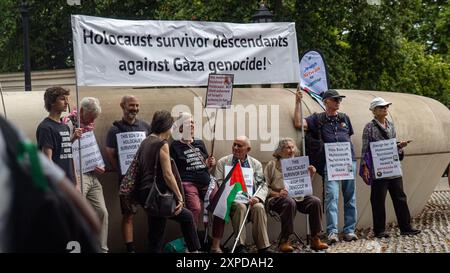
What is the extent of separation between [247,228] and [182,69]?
205 centimetres

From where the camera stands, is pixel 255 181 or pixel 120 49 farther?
pixel 255 181

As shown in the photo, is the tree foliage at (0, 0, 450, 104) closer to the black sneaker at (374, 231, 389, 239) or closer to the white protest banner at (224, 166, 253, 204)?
the black sneaker at (374, 231, 389, 239)

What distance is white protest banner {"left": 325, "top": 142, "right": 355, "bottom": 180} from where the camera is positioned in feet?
30.5

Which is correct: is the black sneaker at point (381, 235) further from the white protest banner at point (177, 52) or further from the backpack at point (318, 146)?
the white protest banner at point (177, 52)

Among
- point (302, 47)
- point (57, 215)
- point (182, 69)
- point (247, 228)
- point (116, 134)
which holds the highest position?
point (302, 47)

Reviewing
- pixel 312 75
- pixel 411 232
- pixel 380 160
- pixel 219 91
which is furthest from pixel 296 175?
pixel 411 232

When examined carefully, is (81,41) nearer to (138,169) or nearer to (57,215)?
(138,169)

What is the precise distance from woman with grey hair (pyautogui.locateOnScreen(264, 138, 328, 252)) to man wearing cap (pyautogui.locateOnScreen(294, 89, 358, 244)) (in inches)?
23.1

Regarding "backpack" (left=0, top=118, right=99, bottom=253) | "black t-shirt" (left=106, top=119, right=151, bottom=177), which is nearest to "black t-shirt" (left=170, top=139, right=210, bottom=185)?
"black t-shirt" (left=106, top=119, right=151, bottom=177)

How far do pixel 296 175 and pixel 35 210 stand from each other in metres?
7.37

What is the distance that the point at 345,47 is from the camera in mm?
20547

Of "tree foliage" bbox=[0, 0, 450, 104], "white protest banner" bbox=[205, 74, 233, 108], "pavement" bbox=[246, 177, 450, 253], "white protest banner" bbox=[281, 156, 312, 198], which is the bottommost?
"pavement" bbox=[246, 177, 450, 253]

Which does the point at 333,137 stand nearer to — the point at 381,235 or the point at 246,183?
the point at 381,235
